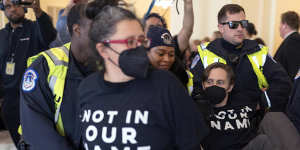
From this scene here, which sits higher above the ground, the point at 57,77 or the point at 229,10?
the point at 229,10

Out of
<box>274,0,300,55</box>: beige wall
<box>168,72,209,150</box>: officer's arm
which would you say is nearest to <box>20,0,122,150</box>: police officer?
<box>168,72,209,150</box>: officer's arm

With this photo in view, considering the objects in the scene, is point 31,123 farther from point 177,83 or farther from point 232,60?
point 232,60

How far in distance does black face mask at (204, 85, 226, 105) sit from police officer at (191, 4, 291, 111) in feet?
0.36

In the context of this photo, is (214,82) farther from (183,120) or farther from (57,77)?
(57,77)

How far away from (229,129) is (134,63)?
3.90ft

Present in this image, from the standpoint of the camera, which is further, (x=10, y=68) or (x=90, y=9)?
(x=10, y=68)

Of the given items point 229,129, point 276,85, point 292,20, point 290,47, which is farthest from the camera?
point 292,20

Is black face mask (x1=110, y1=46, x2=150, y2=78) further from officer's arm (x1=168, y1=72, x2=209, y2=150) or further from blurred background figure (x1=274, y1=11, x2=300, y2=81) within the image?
blurred background figure (x1=274, y1=11, x2=300, y2=81)

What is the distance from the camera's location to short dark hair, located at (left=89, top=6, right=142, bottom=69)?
1415mm

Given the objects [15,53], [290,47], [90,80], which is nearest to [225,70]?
[90,80]

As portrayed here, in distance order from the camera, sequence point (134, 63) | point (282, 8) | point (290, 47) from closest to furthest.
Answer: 1. point (134, 63)
2. point (290, 47)
3. point (282, 8)

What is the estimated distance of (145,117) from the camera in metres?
1.36

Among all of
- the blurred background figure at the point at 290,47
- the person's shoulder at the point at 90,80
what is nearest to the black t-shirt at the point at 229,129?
the person's shoulder at the point at 90,80

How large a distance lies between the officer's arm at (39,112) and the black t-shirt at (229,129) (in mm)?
1096
